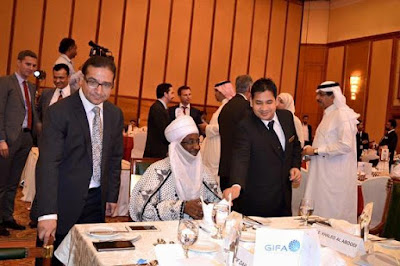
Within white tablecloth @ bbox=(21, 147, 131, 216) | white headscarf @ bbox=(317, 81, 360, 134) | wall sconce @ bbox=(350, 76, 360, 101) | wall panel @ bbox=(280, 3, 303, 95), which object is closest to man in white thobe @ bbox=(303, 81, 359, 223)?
white headscarf @ bbox=(317, 81, 360, 134)

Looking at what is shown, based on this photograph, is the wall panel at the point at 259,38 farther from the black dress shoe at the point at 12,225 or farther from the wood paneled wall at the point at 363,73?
the black dress shoe at the point at 12,225

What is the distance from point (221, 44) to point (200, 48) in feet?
2.23

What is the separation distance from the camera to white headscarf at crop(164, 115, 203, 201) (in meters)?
2.57

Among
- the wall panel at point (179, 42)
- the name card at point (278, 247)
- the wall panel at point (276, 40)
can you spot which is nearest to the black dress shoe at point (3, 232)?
the name card at point (278, 247)

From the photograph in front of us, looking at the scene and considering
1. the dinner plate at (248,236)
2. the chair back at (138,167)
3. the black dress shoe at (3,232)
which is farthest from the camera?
the black dress shoe at (3,232)

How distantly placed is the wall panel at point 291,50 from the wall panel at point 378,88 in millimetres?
2413

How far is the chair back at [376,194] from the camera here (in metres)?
3.82

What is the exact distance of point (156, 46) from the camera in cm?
1147

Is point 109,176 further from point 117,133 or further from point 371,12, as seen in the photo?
point 371,12

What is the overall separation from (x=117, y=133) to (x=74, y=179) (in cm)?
40

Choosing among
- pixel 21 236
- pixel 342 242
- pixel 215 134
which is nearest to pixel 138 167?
pixel 342 242

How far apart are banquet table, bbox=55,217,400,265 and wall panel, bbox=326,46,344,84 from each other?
11310 millimetres

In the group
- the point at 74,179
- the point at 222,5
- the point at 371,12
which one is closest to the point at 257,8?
the point at 222,5

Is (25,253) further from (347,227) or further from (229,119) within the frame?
(229,119)
